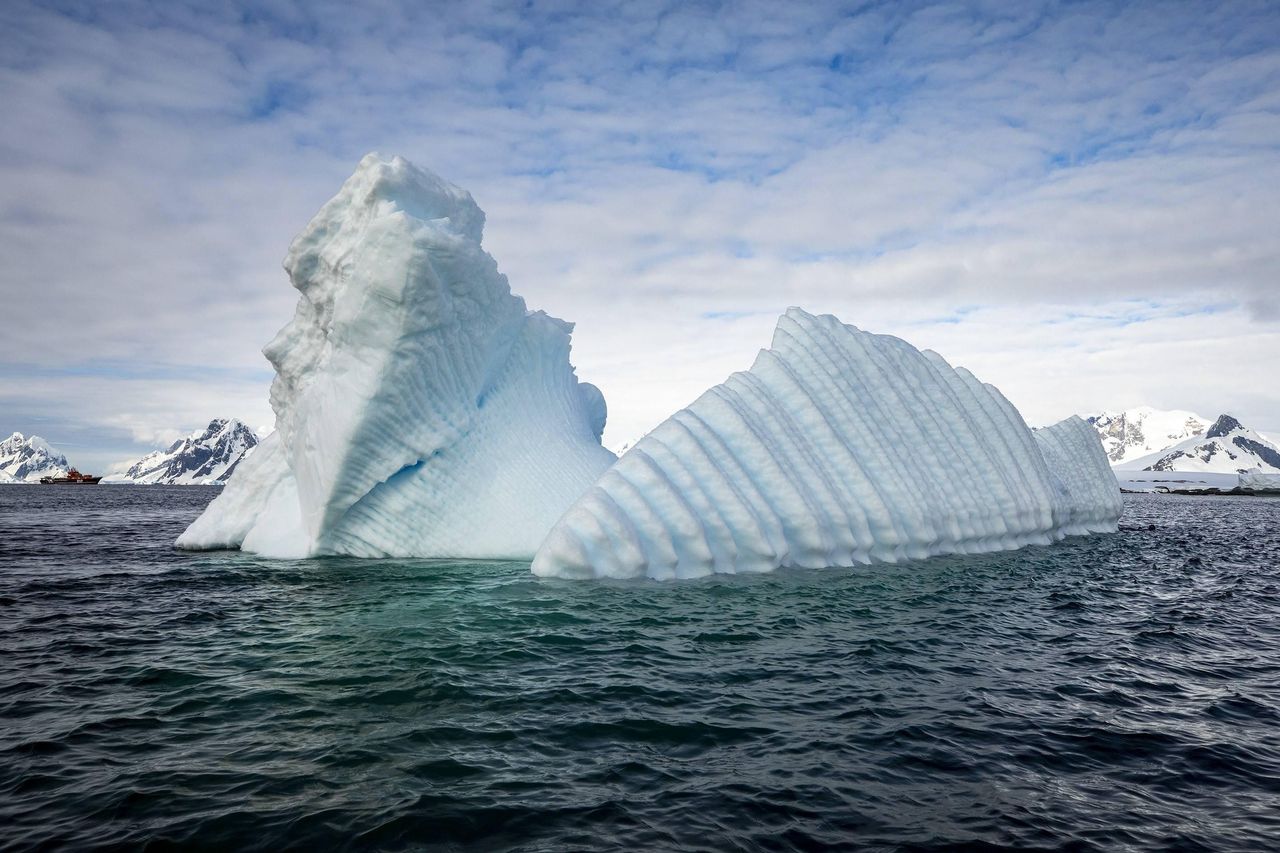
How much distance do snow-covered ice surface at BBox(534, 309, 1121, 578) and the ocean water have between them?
103cm

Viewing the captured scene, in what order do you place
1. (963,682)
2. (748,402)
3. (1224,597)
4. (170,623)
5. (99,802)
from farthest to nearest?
(748,402) < (1224,597) < (170,623) < (963,682) < (99,802)

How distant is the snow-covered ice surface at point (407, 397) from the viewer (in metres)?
15.1

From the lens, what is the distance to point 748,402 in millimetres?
15086

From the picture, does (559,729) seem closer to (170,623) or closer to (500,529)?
(170,623)

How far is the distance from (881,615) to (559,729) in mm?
5886

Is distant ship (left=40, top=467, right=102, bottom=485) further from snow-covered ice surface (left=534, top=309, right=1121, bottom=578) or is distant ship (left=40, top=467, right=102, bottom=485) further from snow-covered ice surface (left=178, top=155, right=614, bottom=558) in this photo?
snow-covered ice surface (left=534, top=309, right=1121, bottom=578)

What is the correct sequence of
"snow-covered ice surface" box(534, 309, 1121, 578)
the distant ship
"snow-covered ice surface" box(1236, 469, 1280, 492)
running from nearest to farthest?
"snow-covered ice surface" box(534, 309, 1121, 578), "snow-covered ice surface" box(1236, 469, 1280, 492), the distant ship

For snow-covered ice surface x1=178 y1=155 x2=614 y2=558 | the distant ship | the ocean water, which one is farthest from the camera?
the distant ship

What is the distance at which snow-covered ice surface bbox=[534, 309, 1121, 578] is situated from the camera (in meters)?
12.8

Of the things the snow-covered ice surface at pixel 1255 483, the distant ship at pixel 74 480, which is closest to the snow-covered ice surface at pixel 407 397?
the snow-covered ice surface at pixel 1255 483

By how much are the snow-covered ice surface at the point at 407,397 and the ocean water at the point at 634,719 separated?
401 centimetres

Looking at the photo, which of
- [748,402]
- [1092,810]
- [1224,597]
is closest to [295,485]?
[748,402]

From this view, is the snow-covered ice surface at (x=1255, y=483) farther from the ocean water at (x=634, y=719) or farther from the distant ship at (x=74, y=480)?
the distant ship at (x=74, y=480)

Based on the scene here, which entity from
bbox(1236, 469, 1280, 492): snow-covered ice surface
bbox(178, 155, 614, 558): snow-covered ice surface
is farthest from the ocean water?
bbox(1236, 469, 1280, 492): snow-covered ice surface
